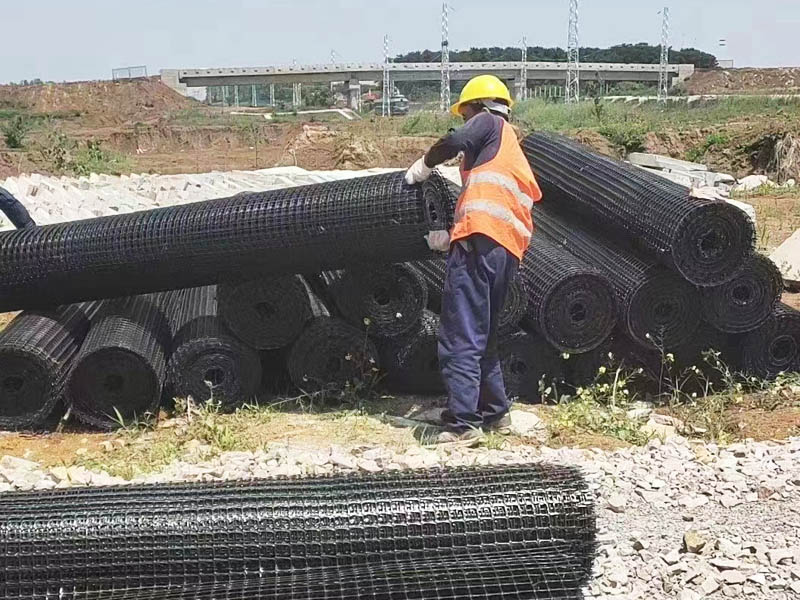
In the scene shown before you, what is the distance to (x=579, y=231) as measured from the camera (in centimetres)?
712

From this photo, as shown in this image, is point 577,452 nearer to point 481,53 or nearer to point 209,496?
point 209,496

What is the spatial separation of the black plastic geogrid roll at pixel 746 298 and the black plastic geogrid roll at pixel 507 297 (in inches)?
49.9

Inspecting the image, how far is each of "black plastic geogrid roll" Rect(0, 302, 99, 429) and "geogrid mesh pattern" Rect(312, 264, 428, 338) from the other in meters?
1.84

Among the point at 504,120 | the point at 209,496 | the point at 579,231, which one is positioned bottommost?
the point at 209,496

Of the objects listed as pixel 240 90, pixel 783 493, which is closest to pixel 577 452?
pixel 783 493

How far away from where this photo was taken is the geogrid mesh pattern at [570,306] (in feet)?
19.6

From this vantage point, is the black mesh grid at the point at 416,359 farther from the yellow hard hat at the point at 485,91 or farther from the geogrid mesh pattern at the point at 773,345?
the geogrid mesh pattern at the point at 773,345

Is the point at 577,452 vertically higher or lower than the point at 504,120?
lower

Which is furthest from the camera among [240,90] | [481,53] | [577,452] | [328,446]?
[481,53]

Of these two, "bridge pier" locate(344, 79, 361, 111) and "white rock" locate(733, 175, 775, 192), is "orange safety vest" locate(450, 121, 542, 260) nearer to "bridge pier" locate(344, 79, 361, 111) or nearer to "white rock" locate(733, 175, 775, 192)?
"white rock" locate(733, 175, 775, 192)

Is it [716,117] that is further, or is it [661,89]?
[661,89]

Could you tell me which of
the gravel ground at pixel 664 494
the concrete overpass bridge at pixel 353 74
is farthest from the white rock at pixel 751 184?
the concrete overpass bridge at pixel 353 74

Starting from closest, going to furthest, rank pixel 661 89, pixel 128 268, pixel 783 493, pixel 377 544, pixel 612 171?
1. pixel 377 544
2. pixel 783 493
3. pixel 128 268
4. pixel 612 171
5. pixel 661 89

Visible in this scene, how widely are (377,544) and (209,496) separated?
2.33ft
